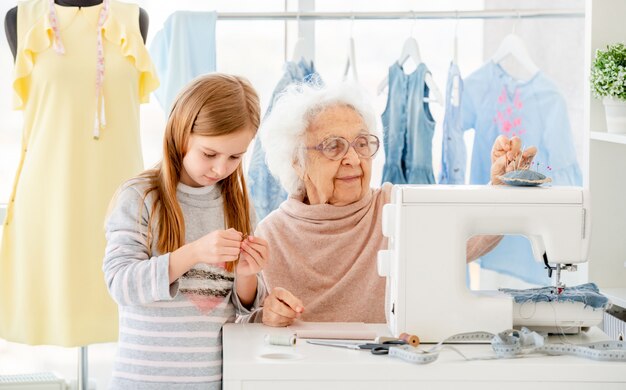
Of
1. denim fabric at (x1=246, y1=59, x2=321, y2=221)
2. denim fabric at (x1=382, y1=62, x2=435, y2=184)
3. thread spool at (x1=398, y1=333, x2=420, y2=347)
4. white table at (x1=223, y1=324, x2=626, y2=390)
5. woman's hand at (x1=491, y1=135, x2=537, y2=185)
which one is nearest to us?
white table at (x1=223, y1=324, x2=626, y2=390)

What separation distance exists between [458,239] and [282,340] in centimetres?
39

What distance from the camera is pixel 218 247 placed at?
1819 millimetres

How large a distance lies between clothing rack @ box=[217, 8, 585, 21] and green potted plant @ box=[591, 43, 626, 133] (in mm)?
438

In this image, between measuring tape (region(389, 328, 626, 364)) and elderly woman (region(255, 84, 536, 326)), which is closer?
measuring tape (region(389, 328, 626, 364))

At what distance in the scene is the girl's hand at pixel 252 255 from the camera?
1942 mm

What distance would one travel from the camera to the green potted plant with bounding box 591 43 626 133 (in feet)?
9.02

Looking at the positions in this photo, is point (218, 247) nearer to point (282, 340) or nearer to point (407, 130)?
point (282, 340)

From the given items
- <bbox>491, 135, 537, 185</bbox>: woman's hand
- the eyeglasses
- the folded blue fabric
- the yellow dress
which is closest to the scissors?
the folded blue fabric

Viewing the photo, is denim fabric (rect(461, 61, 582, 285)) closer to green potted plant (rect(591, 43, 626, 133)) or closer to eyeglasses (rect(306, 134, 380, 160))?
green potted plant (rect(591, 43, 626, 133))

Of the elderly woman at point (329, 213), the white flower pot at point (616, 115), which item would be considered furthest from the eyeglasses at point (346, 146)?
the white flower pot at point (616, 115)

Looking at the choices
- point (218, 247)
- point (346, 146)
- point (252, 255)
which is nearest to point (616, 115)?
point (346, 146)

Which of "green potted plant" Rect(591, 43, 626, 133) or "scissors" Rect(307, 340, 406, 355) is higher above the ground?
"green potted plant" Rect(591, 43, 626, 133)

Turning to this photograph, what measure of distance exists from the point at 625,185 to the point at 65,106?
1.69 meters

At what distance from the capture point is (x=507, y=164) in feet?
7.45
